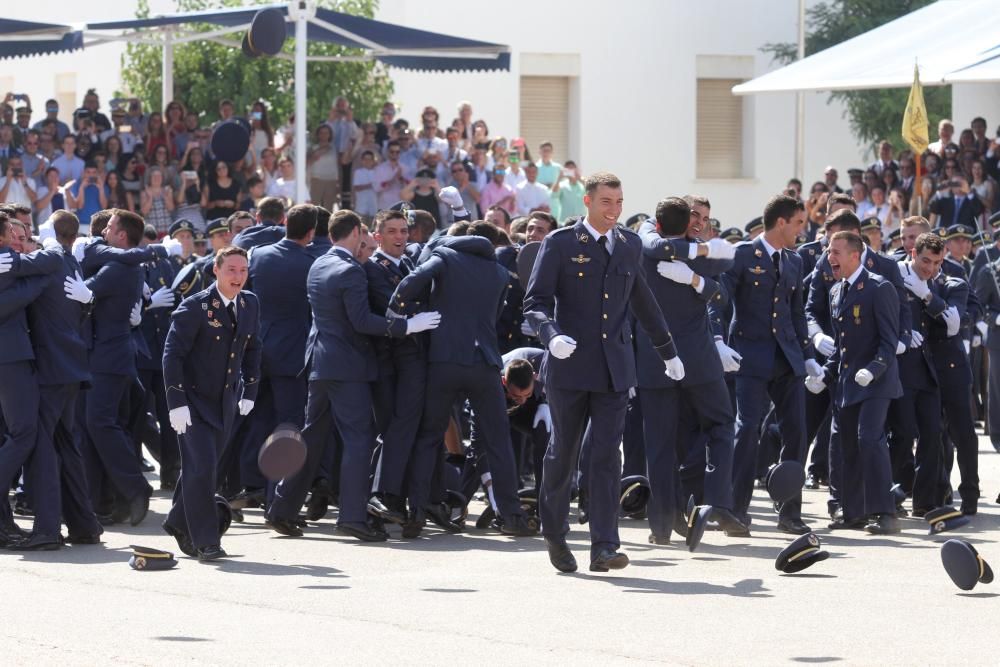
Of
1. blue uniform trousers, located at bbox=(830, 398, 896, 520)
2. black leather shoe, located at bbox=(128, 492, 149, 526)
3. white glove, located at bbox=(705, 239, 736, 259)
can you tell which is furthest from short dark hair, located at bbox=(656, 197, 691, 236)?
black leather shoe, located at bbox=(128, 492, 149, 526)

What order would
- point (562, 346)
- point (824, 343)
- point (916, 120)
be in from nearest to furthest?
point (562, 346) → point (824, 343) → point (916, 120)

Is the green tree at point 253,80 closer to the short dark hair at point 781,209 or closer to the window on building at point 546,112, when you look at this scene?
the window on building at point 546,112

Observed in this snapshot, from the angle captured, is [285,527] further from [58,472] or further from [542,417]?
[542,417]

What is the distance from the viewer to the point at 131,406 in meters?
13.1

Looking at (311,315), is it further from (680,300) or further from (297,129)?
(297,129)

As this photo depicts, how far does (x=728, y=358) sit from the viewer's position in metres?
11.4

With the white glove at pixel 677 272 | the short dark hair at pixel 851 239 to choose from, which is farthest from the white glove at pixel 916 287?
the white glove at pixel 677 272

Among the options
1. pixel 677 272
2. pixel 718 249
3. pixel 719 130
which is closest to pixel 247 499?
pixel 677 272

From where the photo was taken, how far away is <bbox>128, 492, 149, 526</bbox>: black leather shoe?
12.0m

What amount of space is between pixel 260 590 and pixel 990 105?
2135cm

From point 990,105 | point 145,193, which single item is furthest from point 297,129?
point 990,105

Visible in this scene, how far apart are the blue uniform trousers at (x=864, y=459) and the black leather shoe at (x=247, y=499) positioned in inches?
148

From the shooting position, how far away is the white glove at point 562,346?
9508 mm

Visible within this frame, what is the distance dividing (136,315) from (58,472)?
6.66 ft
